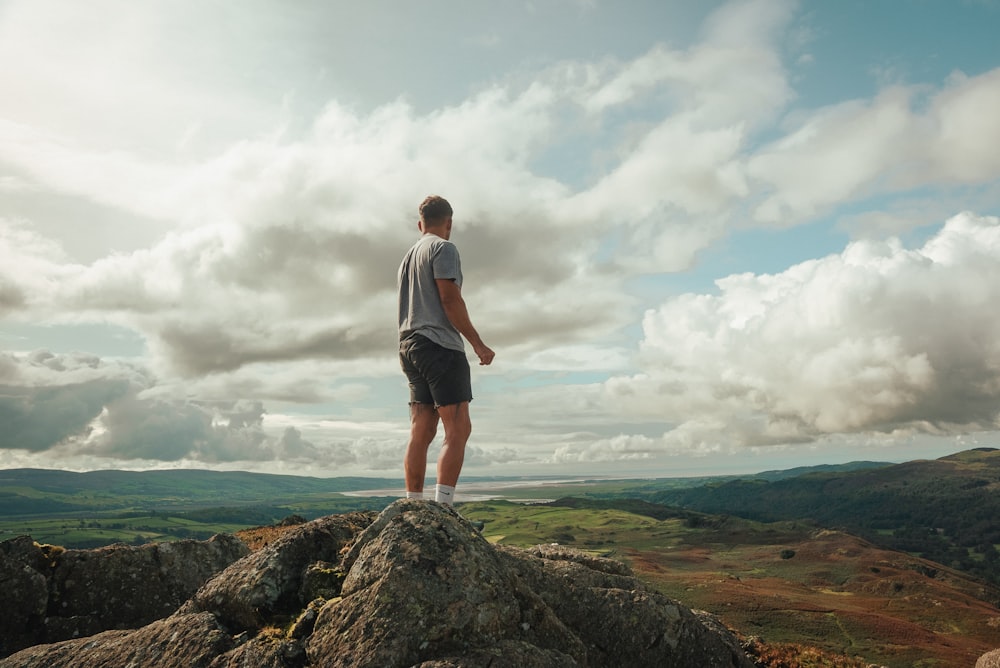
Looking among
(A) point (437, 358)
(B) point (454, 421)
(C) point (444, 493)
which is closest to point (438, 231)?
(A) point (437, 358)

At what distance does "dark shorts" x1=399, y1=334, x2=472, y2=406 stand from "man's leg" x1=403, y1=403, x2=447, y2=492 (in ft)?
0.55

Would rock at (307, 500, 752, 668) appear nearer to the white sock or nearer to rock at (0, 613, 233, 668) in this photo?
rock at (0, 613, 233, 668)

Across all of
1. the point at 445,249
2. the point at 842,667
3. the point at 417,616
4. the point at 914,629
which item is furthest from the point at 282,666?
the point at 914,629

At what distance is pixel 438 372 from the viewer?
892 centimetres

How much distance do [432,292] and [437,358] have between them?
39.5 inches

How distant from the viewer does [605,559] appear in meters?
10.7

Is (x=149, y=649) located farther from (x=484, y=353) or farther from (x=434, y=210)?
(x=434, y=210)

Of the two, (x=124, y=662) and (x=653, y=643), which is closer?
(x=124, y=662)

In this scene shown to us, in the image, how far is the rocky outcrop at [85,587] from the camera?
9.23m

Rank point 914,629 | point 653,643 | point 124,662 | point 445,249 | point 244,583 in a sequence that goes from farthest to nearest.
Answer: point 914,629, point 445,249, point 653,643, point 244,583, point 124,662

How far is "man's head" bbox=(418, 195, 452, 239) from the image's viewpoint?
981 centimetres

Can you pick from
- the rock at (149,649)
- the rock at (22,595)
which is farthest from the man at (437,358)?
the rock at (22,595)

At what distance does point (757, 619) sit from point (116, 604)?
111 m

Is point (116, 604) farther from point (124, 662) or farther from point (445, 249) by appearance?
point (445, 249)
